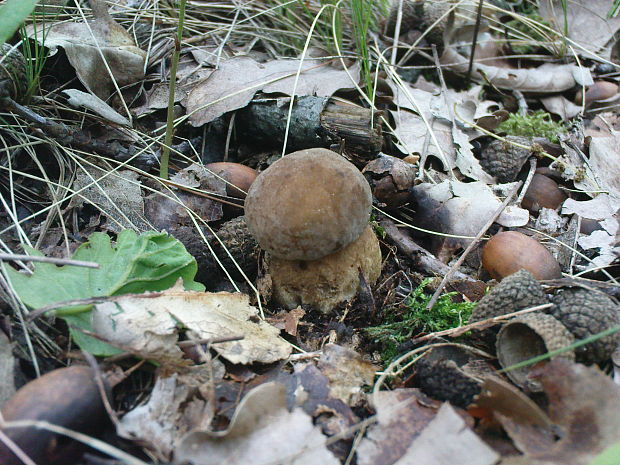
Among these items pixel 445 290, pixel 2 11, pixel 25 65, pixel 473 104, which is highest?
pixel 2 11

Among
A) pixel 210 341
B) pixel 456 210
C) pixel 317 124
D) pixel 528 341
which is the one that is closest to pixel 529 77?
pixel 456 210

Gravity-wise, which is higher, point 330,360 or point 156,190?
point 156,190

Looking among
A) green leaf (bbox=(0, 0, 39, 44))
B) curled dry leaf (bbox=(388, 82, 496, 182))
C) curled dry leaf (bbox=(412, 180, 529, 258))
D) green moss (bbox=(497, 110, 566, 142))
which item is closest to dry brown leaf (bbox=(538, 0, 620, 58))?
green moss (bbox=(497, 110, 566, 142))

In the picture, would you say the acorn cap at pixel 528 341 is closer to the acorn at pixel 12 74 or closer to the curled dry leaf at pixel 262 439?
the curled dry leaf at pixel 262 439

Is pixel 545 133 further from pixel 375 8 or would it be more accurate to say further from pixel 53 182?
pixel 53 182

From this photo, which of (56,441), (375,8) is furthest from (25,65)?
(375,8)

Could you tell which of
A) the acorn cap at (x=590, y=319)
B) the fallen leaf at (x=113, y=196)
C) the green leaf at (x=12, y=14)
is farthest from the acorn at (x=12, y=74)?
the acorn cap at (x=590, y=319)
